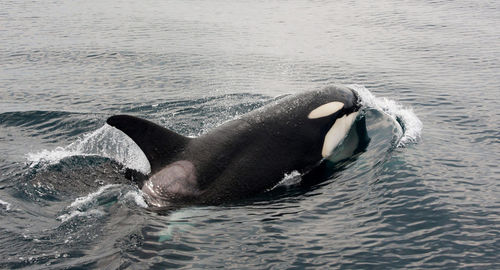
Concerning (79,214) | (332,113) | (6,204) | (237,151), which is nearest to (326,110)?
(332,113)

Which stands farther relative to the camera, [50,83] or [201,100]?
[50,83]

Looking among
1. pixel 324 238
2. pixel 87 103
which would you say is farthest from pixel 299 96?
pixel 87 103

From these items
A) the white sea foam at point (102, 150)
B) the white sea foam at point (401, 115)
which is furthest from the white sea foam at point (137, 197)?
the white sea foam at point (401, 115)

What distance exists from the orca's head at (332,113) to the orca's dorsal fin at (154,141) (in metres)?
2.84

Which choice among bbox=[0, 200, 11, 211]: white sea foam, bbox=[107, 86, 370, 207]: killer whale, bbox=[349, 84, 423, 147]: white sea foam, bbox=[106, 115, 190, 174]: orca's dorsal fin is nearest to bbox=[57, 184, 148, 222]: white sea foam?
bbox=[107, 86, 370, 207]: killer whale

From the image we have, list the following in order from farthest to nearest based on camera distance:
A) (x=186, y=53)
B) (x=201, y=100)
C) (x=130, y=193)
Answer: (x=186, y=53) < (x=201, y=100) < (x=130, y=193)

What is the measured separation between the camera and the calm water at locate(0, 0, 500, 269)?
735cm

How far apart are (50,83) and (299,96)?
11.4 metres

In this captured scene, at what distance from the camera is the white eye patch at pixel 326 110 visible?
10.5 metres

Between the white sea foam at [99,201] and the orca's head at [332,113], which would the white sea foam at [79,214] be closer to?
the white sea foam at [99,201]

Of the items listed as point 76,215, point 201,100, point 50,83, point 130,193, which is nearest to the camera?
point 76,215

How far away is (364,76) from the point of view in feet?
64.0

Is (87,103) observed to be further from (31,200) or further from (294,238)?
(294,238)

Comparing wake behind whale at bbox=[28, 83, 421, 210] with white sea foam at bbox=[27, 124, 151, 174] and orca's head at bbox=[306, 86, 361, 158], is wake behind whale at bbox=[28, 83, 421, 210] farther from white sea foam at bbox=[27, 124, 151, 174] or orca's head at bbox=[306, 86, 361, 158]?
orca's head at bbox=[306, 86, 361, 158]
